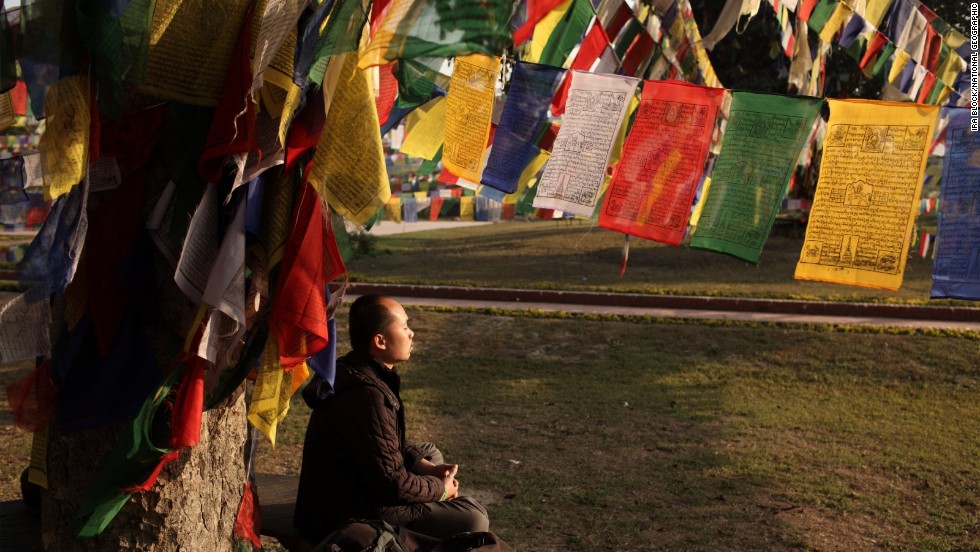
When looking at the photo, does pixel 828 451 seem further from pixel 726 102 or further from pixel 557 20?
pixel 557 20

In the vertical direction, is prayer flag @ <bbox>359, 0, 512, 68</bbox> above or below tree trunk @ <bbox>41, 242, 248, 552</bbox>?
above

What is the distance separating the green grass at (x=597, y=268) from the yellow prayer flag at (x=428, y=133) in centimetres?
597

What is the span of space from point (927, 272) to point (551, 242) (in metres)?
6.48

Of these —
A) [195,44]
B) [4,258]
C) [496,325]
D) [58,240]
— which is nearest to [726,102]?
[195,44]

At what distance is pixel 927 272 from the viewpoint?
13875 mm

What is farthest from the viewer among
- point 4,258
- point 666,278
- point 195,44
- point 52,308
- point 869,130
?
point 4,258

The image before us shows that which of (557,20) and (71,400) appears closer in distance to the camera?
(71,400)

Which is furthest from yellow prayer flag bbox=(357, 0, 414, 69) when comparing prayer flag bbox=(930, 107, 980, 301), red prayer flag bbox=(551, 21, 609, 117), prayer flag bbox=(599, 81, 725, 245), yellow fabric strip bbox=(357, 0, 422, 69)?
red prayer flag bbox=(551, 21, 609, 117)

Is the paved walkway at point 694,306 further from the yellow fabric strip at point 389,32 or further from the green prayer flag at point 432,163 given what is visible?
the yellow fabric strip at point 389,32

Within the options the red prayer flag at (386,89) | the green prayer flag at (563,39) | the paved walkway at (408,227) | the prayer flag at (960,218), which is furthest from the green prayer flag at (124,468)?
the paved walkway at (408,227)

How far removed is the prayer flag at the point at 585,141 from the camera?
4172mm

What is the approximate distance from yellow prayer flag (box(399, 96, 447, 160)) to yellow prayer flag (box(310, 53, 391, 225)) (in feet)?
7.05

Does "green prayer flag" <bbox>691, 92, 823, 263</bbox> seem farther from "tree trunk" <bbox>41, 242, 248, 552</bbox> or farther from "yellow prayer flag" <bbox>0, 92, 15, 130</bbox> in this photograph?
→ "yellow prayer flag" <bbox>0, 92, 15, 130</bbox>

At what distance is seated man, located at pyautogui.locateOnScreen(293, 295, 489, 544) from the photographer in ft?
11.1
